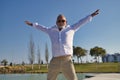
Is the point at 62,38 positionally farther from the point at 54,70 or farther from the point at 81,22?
the point at 54,70

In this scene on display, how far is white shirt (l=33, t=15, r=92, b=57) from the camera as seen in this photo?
15.3 feet

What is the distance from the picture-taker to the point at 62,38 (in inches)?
186

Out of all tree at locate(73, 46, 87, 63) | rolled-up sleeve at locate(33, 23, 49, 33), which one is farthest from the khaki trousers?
tree at locate(73, 46, 87, 63)

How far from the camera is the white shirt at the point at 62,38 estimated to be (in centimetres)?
466

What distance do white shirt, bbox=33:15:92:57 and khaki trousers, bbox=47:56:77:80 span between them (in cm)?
9

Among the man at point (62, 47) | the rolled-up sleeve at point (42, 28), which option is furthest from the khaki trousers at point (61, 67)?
the rolled-up sleeve at point (42, 28)

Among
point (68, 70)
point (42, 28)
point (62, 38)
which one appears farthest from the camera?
point (42, 28)

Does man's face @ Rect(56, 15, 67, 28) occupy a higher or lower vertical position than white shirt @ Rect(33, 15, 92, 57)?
higher

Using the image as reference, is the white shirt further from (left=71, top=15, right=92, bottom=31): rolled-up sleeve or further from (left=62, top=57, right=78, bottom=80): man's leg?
(left=62, top=57, right=78, bottom=80): man's leg

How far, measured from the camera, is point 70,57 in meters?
4.70

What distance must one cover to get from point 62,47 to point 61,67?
1.09 ft

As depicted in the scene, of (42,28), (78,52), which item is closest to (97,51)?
(78,52)

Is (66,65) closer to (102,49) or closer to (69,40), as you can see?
(69,40)

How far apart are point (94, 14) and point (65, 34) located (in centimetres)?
63
